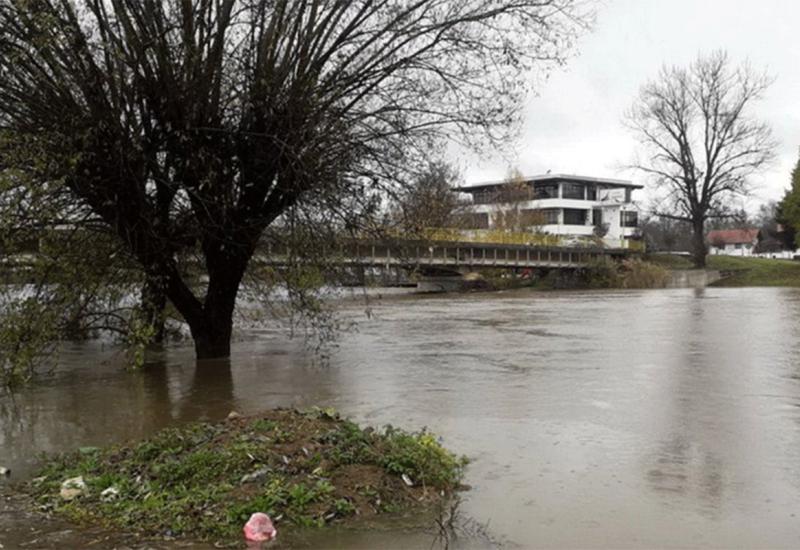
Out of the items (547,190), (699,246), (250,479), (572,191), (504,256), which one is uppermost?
(547,190)

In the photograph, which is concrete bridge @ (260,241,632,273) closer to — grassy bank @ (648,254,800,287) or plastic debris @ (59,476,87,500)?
grassy bank @ (648,254,800,287)

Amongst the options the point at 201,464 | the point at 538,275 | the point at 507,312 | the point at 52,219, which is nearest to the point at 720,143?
the point at 538,275

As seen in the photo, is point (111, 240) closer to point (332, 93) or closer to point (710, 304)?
point (332, 93)

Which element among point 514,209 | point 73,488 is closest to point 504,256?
point 514,209

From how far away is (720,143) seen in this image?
67.3 meters

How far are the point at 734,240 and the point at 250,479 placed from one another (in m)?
142

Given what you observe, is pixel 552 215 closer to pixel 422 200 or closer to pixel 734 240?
pixel 734 240

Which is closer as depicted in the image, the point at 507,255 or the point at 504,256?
the point at 504,256

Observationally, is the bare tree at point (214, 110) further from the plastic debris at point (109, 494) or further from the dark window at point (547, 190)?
the dark window at point (547, 190)

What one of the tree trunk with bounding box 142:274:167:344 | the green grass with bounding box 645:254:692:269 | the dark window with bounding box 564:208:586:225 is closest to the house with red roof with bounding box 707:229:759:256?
the dark window with bounding box 564:208:586:225

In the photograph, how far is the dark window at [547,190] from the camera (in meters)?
101

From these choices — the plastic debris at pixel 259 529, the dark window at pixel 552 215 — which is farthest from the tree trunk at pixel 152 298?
the dark window at pixel 552 215

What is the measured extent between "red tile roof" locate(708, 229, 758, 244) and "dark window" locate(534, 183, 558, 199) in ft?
141

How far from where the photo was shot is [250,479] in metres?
6.14
